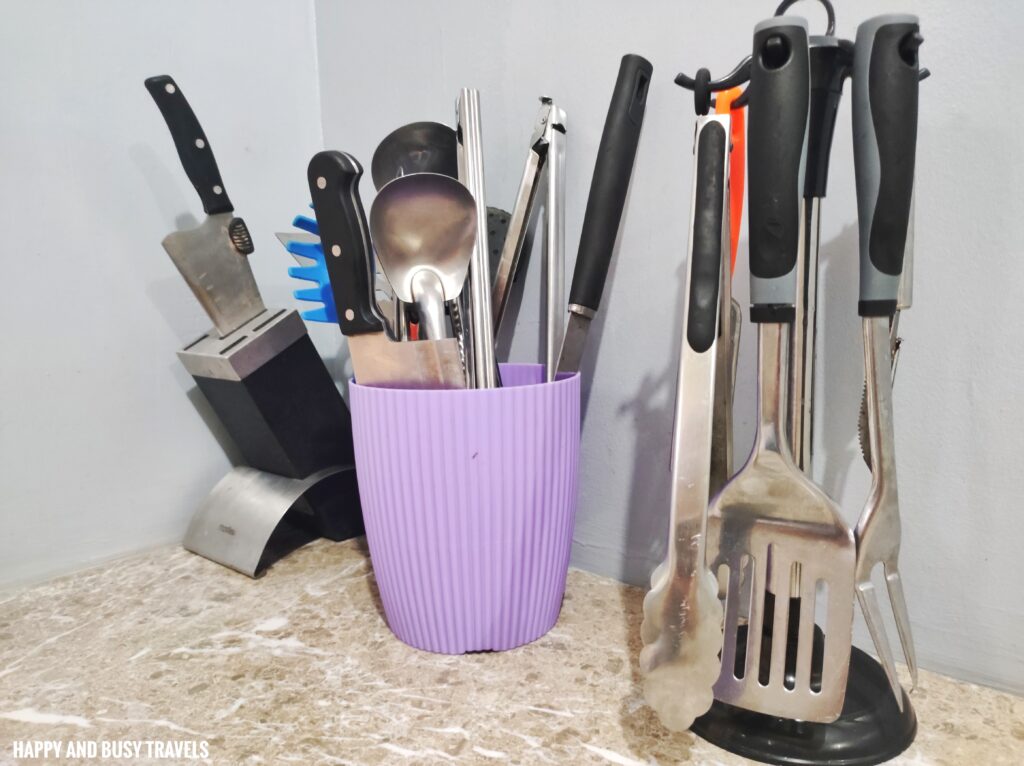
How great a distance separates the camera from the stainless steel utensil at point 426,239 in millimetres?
463

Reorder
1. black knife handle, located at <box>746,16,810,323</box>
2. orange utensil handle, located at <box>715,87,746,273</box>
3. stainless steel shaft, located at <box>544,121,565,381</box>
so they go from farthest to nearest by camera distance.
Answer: stainless steel shaft, located at <box>544,121,565,381</box> < orange utensil handle, located at <box>715,87,746,273</box> < black knife handle, located at <box>746,16,810,323</box>

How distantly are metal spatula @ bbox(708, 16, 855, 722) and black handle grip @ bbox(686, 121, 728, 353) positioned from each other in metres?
0.02

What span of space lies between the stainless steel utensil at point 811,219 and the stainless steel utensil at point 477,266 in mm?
193

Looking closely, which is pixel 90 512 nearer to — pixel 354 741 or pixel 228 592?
pixel 228 592

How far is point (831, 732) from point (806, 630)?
64 millimetres

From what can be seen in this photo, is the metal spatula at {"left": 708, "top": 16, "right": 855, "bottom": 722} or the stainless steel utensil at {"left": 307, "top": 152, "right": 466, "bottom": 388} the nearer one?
the metal spatula at {"left": 708, "top": 16, "right": 855, "bottom": 722}

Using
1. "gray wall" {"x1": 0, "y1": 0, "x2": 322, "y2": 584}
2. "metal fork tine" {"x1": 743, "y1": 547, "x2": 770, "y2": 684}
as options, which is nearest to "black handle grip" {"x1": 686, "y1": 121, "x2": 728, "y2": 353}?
"metal fork tine" {"x1": 743, "y1": 547, "x2": 770, "y2": 684}

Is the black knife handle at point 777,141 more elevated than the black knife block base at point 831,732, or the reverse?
the black knife handle at point 777,141

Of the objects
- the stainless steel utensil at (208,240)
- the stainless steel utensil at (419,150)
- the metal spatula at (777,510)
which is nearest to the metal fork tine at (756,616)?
the metal spatula at (777,510)

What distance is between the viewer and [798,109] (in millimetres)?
319

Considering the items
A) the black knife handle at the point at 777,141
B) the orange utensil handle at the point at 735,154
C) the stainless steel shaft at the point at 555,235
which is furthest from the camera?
the stainless steel shaft at the point at 555,235

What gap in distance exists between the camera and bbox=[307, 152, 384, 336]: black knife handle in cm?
45

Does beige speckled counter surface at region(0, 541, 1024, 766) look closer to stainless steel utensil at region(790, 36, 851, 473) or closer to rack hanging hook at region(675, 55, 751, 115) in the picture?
stainless steel utensil at region(790, 36, 851, 473)

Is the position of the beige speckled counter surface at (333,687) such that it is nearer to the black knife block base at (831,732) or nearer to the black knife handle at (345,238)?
the black knife block base at (831,732)
